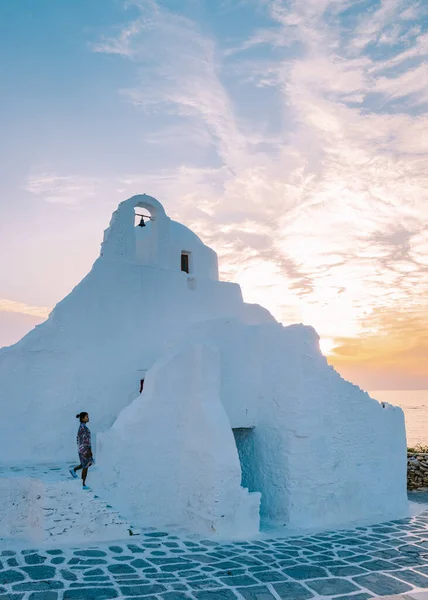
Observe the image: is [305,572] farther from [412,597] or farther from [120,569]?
[120,569]

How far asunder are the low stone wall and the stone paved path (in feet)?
21.2

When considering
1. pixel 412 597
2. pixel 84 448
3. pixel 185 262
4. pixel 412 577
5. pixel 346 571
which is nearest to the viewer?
pixel 412 597

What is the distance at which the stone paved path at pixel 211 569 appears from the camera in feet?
21.2

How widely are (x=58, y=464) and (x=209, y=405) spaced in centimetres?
320

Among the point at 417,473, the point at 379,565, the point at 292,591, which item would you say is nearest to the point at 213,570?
the point at 292,591

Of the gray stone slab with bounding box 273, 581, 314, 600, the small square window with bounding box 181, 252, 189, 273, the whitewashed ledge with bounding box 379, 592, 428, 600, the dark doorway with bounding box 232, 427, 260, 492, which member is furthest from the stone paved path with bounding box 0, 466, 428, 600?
the small square window with bounding box 181, 252, 189, 273

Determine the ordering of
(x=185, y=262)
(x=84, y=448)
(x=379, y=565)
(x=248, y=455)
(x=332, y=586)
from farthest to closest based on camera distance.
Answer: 1. (x=185, y=262)
2. (x=248, y=455)
3. (x=84, y=448)
4. (x=379, y=565)
5. (x=332, y=586)

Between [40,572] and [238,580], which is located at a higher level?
[40,572]

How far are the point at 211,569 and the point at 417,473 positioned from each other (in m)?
10.3

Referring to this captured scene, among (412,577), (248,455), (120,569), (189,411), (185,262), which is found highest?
(185,262)

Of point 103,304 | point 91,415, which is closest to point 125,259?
point 103,304

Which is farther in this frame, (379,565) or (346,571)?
(379,565)

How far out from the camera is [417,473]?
51.0 ft

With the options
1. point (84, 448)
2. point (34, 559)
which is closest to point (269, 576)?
point (34, 559)
